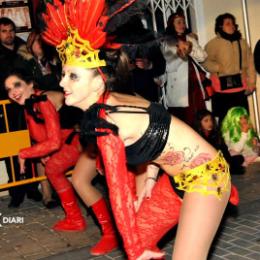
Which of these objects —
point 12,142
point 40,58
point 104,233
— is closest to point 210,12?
point 40,58

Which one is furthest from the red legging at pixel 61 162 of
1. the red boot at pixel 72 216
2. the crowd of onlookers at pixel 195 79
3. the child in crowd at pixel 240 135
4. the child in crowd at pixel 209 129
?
the child in crowd at pixel 240 135

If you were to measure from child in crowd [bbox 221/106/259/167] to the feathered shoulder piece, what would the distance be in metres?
5.00

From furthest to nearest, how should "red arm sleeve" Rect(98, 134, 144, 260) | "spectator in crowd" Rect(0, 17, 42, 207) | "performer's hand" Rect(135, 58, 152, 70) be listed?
"spectator in crowd" Rect(0, 17, 42, 207) < "performer's hand" Rect(135, 58, 152, 70) < "red arm sleeve" Rect(98, 134, 144, 260)

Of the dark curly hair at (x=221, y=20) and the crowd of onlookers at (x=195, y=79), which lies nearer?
the crowd of onlookers at (x=195, y=79)

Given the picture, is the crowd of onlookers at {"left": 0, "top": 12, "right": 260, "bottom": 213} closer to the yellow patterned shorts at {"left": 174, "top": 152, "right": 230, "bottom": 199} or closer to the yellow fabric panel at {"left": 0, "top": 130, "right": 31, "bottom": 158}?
the yellow fabric panel at {"left": 0, "top": 130, "right": 31, "bottom": 158}

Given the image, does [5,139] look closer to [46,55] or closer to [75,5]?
[46,55]

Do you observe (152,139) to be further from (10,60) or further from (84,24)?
(10,60)

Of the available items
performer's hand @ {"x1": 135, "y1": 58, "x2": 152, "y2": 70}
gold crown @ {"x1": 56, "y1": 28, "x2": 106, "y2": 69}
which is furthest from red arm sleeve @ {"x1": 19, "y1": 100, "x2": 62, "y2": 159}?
gold crown @ {"x1": 56, "y1": 28, "x2": 106, "y2": 69}

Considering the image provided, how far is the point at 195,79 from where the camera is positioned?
8516 mm

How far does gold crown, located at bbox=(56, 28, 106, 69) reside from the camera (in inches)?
142

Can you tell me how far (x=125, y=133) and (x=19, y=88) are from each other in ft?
9.58

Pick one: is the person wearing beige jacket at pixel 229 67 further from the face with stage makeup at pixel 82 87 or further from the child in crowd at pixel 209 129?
the face with stage makeup at pixel 82 87

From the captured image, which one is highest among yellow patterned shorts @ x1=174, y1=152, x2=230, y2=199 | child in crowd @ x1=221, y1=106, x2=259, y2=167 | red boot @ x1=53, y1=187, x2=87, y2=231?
yellow patterned shorts @ x1=174, y1=152, x2=230, y2=199

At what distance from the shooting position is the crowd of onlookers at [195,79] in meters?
7.56
